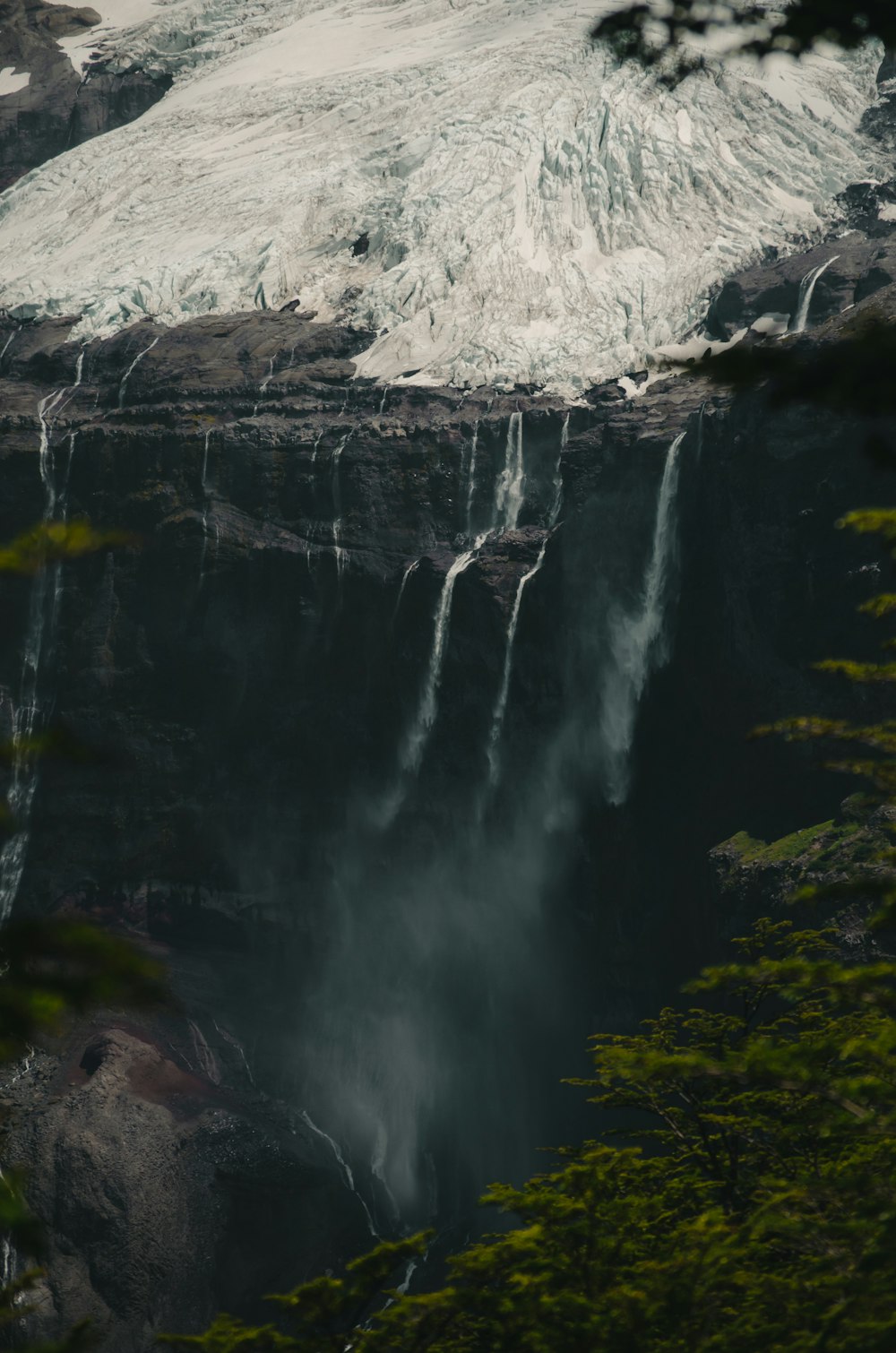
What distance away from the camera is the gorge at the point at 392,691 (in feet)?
197

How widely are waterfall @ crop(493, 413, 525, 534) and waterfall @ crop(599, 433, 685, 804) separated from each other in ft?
28.1

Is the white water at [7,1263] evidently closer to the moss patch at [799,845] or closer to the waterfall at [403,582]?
the waterfall at [403,582]

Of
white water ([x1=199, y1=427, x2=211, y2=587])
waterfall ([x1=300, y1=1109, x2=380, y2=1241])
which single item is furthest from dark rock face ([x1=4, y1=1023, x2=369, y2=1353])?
white water ([x1=199, y1=427, x2=211, y2=587])

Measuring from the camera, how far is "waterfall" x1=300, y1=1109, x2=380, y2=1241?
61553 mm

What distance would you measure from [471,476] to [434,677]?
379 inches

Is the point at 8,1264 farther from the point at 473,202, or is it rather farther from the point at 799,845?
the point at 473,202

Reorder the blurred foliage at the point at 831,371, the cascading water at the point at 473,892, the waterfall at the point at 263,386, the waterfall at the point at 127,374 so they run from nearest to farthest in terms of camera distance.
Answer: the blurred foliage at the point at 831,371
the cascading water at the point at 473,892
the waterfall at the point at 263,386
the waterfall at the point at 127,374

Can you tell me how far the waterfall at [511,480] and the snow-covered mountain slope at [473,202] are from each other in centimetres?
480

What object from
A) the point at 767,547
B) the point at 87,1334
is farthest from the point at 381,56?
the point at 87,1334

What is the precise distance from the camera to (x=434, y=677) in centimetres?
6956

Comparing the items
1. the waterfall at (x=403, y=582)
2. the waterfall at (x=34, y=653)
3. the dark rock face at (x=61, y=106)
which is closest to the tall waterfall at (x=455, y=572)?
the waterfall at (x=403, y=582)

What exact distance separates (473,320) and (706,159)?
16.8 m

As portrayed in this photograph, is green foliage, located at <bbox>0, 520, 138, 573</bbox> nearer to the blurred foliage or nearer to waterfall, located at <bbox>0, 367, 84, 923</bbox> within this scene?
the blurred foliage

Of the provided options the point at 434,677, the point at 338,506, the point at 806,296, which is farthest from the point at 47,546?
the point at 806,296
